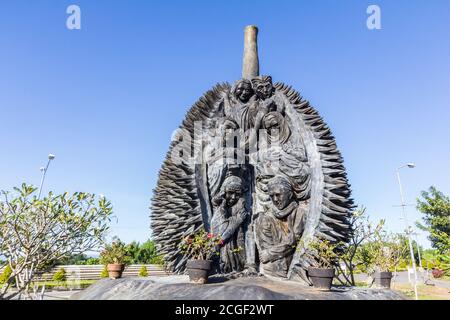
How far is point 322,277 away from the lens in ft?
18.5

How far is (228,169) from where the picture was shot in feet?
25.7

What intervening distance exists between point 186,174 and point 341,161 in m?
3.52

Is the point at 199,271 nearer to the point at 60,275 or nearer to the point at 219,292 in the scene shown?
the point at 219,292

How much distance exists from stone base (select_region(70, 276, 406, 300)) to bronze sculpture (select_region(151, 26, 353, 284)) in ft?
2.82

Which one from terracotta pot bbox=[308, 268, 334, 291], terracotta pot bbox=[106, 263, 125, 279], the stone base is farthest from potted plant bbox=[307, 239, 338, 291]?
terracotta pot bbox=[106, 263, 125, 279]

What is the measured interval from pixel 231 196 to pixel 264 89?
2.93m

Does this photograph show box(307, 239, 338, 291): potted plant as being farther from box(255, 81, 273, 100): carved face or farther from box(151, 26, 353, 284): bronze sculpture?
box(255, 81, 273, 100): carved face

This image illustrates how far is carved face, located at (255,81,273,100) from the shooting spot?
8750 mm

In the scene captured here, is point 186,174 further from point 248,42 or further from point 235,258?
point 248,42

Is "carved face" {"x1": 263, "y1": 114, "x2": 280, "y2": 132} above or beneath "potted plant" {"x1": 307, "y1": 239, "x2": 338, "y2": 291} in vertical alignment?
above

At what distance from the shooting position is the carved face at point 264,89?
8.75m

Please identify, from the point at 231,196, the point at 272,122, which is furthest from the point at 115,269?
the point at 272,122

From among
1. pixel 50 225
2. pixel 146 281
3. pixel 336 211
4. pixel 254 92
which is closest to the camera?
pixel 146 281
